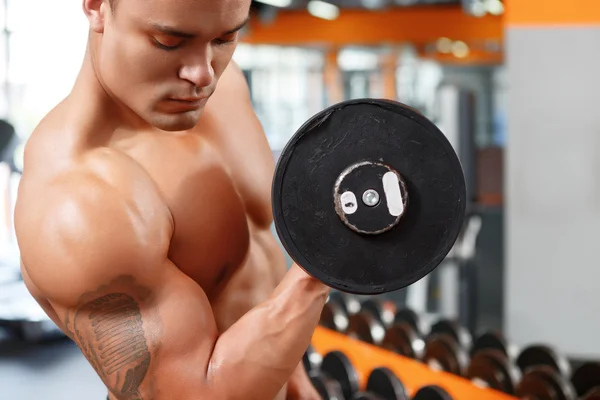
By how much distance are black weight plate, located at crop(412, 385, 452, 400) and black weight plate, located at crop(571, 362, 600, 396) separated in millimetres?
705

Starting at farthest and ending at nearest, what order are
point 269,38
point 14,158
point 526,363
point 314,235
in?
point 269,38, point 14,158, point 526,363, point 314,235

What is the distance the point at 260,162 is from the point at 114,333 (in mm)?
320

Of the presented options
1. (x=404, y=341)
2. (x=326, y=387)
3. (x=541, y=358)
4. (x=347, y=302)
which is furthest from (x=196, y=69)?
(x=347, y=302)

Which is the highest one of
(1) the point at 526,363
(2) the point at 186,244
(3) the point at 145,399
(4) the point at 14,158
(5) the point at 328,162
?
(5) the point at 328,162

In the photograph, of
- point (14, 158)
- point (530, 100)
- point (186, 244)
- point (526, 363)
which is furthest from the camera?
point (14, 158)

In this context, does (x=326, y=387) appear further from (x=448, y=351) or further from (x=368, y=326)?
(x=368, y=326)

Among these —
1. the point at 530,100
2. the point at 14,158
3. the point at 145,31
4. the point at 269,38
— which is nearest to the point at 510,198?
the point at 530,100

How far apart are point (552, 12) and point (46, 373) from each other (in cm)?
294

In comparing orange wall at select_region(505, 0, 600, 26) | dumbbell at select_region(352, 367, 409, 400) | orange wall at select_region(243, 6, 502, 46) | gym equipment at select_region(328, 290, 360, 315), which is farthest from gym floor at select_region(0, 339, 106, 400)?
orange wall at select_region(243, 6, 502, 46)

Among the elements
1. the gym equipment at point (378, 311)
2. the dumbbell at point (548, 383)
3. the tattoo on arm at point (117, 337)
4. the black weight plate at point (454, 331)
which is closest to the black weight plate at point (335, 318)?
the gym equipment at point (378, 311)

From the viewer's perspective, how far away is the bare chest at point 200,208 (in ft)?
2.98

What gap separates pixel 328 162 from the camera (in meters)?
0.79

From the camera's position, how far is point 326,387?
6.72 feet

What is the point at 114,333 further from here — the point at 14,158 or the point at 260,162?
the point at 14,158
